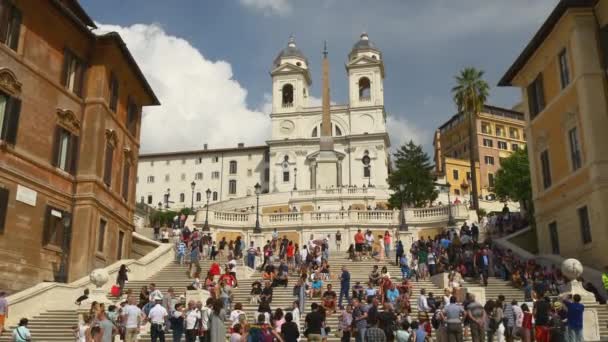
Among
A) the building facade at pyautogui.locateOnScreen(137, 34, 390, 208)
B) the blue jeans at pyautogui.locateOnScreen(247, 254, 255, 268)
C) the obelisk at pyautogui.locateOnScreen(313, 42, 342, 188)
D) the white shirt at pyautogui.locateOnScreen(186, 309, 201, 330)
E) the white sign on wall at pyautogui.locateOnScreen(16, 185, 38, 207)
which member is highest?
the building facade at pyautogui.locateOnScreen(137, 34, 390, 208)

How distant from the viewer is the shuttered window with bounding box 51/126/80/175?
81.9 ft

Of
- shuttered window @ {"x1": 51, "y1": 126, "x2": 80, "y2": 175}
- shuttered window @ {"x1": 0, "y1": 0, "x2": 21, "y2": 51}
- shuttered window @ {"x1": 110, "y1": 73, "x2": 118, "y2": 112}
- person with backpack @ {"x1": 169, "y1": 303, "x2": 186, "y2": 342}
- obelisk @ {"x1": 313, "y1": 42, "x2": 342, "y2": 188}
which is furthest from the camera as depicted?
obelisk @ {"x1": 313, "y1": 42, "x2": 342, "y2": 188}

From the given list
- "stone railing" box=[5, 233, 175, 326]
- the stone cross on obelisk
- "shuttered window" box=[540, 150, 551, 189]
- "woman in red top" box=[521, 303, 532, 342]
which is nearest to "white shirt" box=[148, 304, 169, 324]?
"stone railing" box=[5, 233, 175, 326]

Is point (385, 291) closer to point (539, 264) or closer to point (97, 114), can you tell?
point (539, 264)

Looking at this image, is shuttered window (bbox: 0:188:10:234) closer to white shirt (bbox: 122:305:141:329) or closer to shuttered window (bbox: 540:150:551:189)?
white shirt (bbox: 122:305:141:329)

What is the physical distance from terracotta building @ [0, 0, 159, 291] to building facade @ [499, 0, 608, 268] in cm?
2064

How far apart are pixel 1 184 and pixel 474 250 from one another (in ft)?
63.0

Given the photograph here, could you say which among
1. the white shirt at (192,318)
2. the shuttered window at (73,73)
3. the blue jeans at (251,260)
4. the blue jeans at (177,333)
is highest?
the shuttered window at (73,73)

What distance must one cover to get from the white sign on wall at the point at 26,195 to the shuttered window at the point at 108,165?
5.17 m

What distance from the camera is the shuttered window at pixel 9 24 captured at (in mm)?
21625

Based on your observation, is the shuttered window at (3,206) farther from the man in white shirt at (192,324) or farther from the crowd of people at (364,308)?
the man in white shirt at (192,324)

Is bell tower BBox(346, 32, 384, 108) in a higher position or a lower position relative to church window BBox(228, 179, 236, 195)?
higher

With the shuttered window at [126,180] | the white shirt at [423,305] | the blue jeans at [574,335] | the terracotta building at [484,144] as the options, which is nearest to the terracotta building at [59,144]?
the shuttered window at [126,180]

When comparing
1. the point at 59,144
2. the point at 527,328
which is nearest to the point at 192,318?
the point at 527,328
